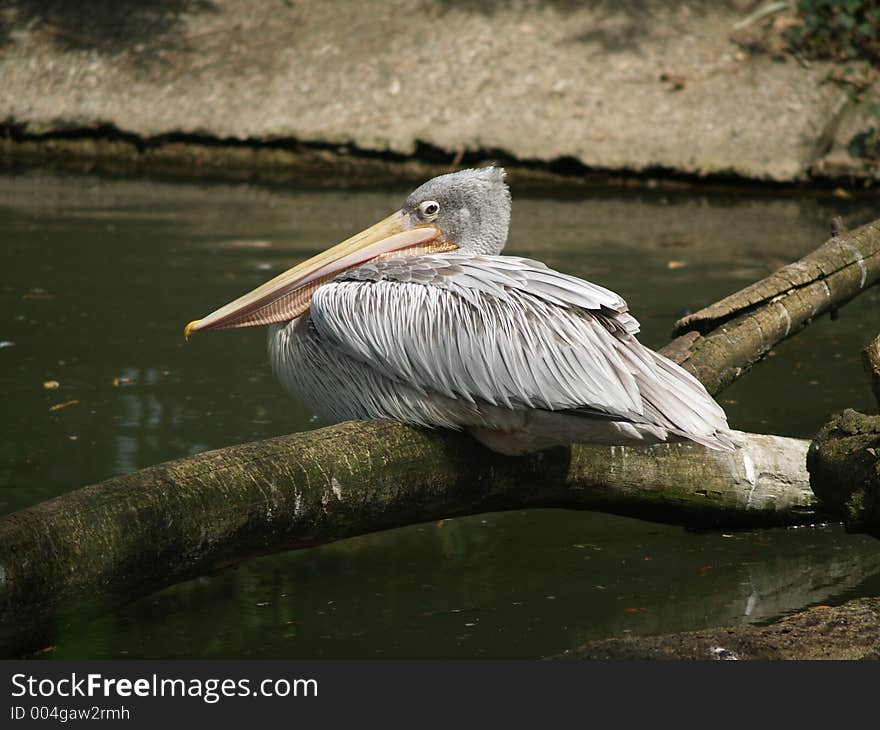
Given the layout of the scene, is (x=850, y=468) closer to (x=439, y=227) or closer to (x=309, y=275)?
(x=439, y=227)

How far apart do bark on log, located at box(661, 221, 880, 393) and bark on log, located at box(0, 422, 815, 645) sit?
32cm

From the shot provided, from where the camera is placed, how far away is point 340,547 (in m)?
3.94

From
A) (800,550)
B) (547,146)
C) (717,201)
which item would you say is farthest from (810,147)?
(800,550)

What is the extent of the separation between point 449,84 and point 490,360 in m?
7.27

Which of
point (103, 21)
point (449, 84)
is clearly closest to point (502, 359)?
point (449, 84)

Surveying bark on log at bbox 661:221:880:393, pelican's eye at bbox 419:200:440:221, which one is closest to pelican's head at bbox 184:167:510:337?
pelican's eye at bbox 419:200:440:221

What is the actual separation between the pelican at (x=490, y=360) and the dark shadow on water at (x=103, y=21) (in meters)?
8.23

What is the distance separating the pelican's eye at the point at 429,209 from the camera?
13.0ft

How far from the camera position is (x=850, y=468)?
316cm

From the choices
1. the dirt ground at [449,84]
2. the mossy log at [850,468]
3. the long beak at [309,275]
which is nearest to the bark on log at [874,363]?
the mossy log at [850,468]

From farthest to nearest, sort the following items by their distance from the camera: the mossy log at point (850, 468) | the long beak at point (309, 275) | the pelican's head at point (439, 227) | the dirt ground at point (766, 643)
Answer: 1. the pelican's head at point (439, 227)
2. the long beak at point (309, 275)
3. the mossy log at point (850, 468)
4. the dirt ground at point (766, 643)

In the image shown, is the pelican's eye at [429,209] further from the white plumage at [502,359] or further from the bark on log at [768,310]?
the bark on log at [768,310]

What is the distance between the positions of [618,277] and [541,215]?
5.84ft

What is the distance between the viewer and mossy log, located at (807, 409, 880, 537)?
121 inches
